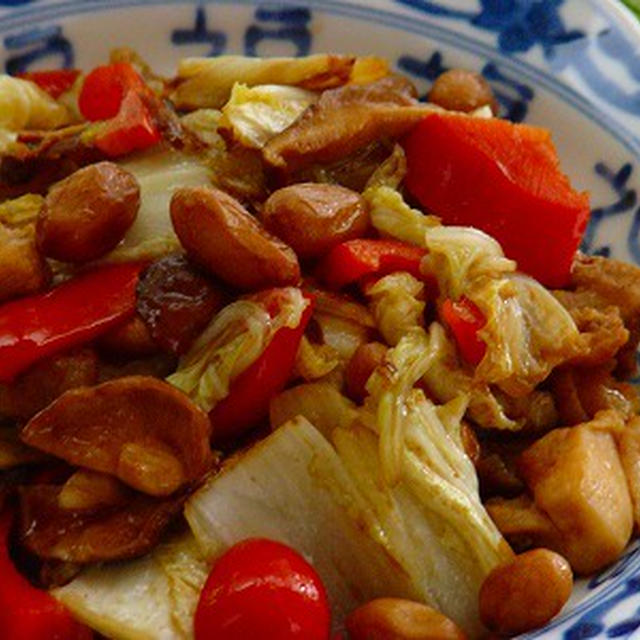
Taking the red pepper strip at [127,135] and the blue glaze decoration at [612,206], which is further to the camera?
the blue glaze decoration at [612,206]

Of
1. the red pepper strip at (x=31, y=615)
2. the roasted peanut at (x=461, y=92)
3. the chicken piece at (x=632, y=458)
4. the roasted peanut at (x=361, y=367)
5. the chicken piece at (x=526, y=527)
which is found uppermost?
the roasted peanut at (x=461, y=92)

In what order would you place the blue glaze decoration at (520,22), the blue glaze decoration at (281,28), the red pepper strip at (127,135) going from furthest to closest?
the blue glaze decoration at (281,28) → the blue glaze decoration at (520,22) → the red pepper strip at (127,135)

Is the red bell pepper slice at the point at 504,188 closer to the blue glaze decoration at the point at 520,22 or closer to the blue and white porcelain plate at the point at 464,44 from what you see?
the blue and white porcelain plate at the point at 464,44

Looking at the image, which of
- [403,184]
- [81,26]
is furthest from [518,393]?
[81,26]

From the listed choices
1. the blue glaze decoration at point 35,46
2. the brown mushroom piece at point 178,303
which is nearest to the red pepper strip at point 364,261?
the brown mushroom piece at point 178,303

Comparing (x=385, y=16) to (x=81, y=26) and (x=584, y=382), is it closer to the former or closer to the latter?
(x=81, y=26)

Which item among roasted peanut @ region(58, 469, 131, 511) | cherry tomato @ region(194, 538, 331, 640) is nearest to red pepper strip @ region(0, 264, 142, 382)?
roasted peanut @ region(58, 469, 131, 511)

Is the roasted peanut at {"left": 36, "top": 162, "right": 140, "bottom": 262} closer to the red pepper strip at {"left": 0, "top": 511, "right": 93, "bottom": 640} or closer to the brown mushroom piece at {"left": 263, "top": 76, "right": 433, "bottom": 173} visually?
the brown mushroom piece at {"left": 263, "top": 76, "right": 433, "bottom": 173}

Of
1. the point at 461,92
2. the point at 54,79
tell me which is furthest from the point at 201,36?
the point at 461,92
